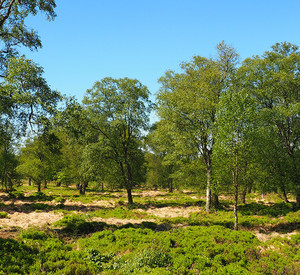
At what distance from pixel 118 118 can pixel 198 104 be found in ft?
31.3

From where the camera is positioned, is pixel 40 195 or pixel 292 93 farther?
pixel 40 195

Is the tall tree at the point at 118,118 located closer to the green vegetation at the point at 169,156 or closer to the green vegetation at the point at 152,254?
the green vegetation at the point at 169,156

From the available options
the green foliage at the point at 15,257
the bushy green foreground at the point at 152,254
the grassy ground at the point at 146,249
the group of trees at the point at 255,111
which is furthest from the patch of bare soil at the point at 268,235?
the green foliage at the point at 15,257

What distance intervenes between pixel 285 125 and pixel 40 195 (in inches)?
1331

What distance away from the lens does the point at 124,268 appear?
8398mm

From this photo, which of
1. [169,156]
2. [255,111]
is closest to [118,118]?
[169,156]

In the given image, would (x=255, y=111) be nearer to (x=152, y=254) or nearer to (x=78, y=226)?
(x=152, y=254)

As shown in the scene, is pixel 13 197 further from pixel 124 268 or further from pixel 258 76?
pixel 258 76

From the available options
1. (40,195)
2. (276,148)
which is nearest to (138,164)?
(40,195)

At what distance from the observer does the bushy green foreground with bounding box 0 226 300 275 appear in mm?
8398

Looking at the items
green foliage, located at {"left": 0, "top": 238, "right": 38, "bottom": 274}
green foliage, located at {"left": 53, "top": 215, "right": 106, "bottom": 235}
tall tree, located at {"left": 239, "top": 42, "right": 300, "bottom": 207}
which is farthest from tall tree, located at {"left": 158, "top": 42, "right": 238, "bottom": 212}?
green foliage, located at {"left": 0, "top": 238, "right": 38, "bottom": 274}

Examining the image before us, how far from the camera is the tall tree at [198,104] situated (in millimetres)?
20438

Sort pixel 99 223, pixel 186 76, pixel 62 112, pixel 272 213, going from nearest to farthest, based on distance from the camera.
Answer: pixel 62 112 → pixel 99 223 → pixel 272 213 → pixel 186 76

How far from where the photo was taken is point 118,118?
23.8 meters
